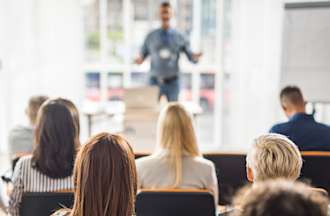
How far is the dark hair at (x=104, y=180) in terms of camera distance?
1.31m

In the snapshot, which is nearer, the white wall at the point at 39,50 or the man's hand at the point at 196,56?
the man's hand at the point at 196,56

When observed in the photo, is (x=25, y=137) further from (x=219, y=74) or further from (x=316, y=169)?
(x=219, y=74)

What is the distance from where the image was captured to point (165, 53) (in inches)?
183

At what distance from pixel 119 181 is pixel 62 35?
3.88 metres

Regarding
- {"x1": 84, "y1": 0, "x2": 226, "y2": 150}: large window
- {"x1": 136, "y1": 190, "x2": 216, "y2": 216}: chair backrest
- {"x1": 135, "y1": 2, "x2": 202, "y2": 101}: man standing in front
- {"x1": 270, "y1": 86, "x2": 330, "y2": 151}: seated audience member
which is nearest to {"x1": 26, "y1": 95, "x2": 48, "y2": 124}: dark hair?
{"x1": 136, "y1": 190, "x2": 216, "y2": 216}: chair backrest

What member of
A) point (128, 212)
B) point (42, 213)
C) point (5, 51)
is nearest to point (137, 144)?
point (5, 51)

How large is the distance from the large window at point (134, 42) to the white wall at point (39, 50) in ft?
1.24

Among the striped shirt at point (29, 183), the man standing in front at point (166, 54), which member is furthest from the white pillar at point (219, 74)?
the striped shirt at point (29, 183)

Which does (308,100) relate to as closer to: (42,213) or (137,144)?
(137,144)

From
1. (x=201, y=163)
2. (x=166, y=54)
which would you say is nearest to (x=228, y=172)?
(x=201, y=163)

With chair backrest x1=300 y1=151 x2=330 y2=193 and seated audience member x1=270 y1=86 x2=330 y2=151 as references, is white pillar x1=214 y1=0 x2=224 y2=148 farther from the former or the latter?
chair backrest x1=300 y1=151 x2=330 y2=193

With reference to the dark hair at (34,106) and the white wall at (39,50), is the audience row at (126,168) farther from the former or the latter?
the white wall at (39,50)

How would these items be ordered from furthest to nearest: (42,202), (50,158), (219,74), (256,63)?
(219,74) < (256,63) < (50,158) < (42,202)

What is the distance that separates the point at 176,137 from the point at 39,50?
3107 mm
